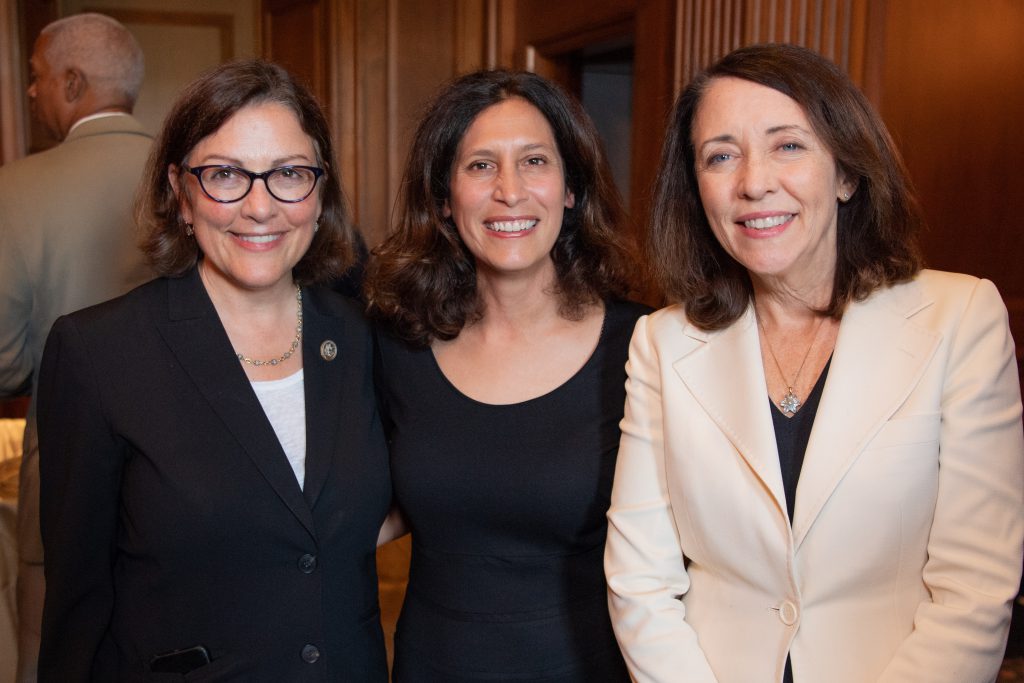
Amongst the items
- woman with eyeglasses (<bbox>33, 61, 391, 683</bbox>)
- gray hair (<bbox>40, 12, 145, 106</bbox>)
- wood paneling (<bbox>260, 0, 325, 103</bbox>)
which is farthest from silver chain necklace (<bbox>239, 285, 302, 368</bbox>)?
wood paneling (<bbox>260, 0, 325, 103</bbox>)

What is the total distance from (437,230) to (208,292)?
0.56 metres

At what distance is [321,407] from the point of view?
1939 millimetres

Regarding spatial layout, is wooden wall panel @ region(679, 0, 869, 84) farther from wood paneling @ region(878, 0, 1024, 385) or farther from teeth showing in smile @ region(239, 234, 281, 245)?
teeth showing in smile @ region(239, 234, 281, 245)

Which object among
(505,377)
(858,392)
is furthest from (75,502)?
(858,392)

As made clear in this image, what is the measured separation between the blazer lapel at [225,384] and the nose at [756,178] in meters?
0.94

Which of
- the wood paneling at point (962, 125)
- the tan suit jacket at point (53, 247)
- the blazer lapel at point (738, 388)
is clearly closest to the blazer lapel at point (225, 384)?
the blazer lapel at point (738, 388)

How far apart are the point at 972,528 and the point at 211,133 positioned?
58.4 inches

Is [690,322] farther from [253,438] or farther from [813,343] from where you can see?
[253,438]

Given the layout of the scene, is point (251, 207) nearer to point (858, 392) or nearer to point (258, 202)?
point (258, 202)

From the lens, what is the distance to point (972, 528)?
146 centimetres

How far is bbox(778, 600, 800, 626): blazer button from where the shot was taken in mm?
1550

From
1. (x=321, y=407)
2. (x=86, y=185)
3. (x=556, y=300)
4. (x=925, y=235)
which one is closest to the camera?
(x=321, y=407)

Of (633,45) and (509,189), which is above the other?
(633,45)

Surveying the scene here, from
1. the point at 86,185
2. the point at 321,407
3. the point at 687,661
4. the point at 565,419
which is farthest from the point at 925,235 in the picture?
the point at 86,185
